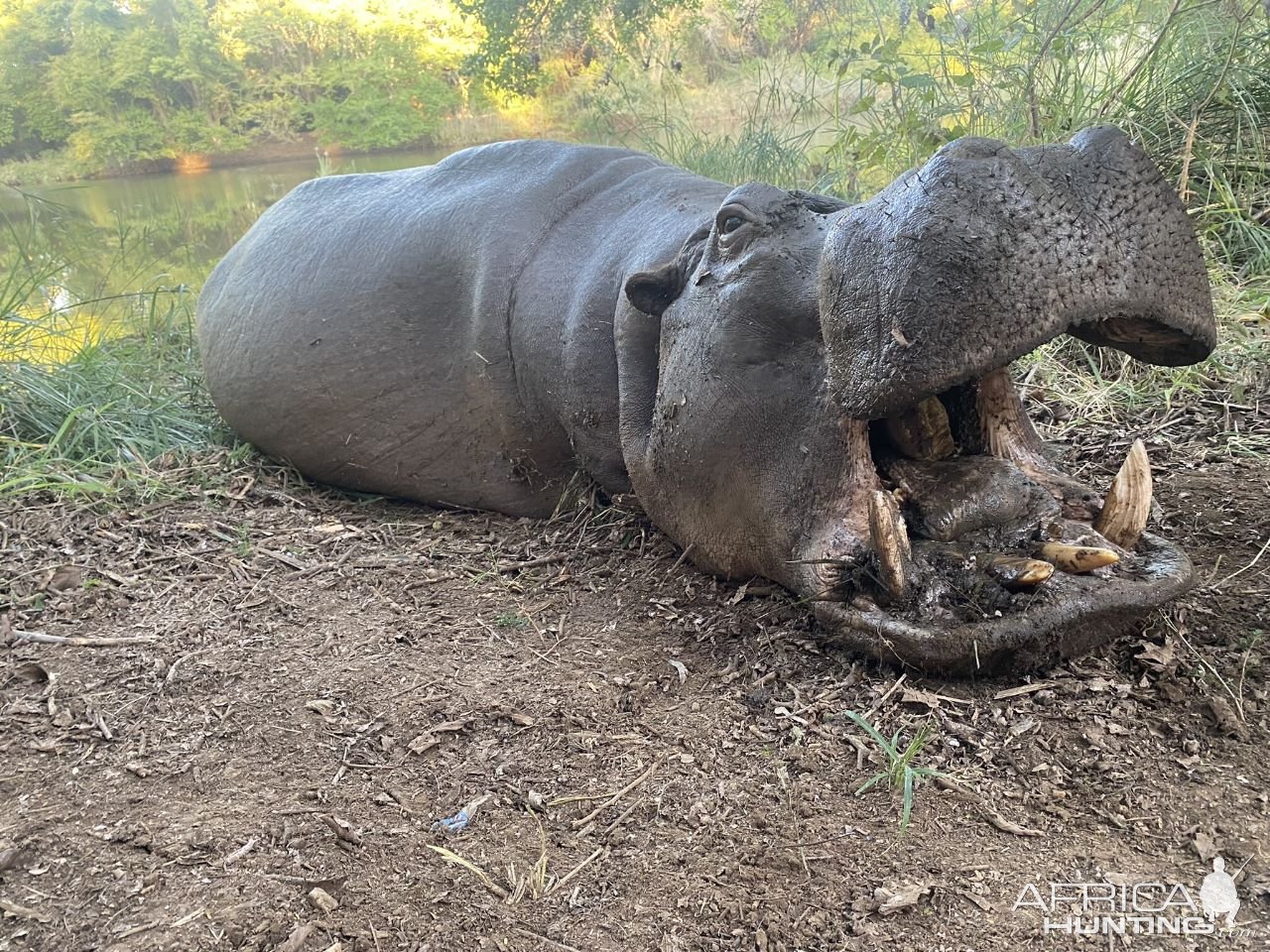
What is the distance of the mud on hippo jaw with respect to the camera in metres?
1.71

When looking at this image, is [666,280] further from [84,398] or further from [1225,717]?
[84,398]

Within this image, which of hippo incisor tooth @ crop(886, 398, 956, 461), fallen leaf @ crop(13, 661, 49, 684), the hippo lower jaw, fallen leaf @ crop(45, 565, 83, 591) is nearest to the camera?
the hippo lower jaw

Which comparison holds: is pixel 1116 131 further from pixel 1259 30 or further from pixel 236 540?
pixel 1259 30

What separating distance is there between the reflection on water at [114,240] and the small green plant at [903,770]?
12.8 ft

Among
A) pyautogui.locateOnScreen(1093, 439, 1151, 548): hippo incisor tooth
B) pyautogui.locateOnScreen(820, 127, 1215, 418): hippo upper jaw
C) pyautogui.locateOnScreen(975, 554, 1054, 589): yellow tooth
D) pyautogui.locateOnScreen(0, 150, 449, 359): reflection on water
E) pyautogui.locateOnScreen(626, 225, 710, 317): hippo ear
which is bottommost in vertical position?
pyautogui.locateOnScreen(0, 150, 449, 359): reflection on water

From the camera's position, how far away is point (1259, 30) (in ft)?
14.3

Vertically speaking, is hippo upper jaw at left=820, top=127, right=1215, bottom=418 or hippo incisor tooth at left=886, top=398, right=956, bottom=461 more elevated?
hippo upper jaw at left=820, top=127, right=1215, bottom=418

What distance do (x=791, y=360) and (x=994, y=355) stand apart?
498 mm

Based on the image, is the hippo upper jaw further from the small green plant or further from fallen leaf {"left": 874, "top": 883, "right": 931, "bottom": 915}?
fallen leaf {"left": 874, "top": 883, "right": 931, "bottom": 915}

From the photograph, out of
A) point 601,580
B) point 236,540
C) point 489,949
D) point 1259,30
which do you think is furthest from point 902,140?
point 489,949

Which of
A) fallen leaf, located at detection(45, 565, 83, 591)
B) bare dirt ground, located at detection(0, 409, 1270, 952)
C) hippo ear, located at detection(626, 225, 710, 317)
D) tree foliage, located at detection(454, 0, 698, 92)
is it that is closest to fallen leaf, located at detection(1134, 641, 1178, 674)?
bare dirt ground, located at detection(0, 409, 1270, 952)

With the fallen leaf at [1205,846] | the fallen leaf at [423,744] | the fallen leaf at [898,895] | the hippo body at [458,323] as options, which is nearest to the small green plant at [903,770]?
the fallen leaf at [898,895]

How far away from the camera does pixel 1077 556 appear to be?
1891 mm

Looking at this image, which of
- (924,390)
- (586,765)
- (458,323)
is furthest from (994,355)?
(458,323)
